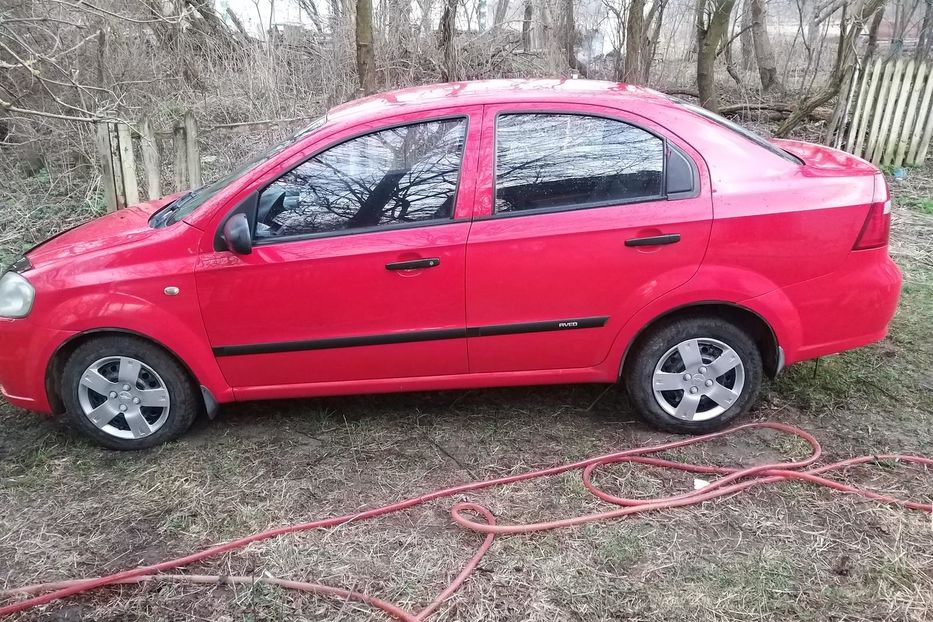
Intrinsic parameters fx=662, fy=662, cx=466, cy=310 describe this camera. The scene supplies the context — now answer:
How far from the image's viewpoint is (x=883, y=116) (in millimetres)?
8219

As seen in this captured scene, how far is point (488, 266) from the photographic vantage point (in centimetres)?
304

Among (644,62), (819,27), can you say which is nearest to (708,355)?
(644,62)

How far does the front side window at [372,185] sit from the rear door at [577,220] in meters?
0.18

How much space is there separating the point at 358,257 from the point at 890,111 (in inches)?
314

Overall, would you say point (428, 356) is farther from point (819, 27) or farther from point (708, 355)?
point (819, 27)

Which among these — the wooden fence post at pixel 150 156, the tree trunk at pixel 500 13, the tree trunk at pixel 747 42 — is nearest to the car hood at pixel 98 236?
the wooden fence post at pixel 150 156

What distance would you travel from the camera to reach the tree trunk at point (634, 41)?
30.5 ft

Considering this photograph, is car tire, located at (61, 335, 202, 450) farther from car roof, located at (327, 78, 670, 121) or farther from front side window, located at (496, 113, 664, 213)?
front side window, located at (496, 113, 664, 213)

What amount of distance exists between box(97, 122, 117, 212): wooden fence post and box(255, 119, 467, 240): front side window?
11.0 ft

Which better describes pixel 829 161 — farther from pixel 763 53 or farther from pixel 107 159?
pixel 763 53

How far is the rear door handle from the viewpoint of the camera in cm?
299

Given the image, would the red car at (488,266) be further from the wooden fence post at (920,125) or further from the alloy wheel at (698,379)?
the wooden fence post at (920,125)

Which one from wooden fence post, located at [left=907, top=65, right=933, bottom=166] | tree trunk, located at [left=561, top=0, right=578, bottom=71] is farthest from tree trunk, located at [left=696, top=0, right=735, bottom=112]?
wooden fence post, located at [left=907, top=65, right=933, bottom=166]

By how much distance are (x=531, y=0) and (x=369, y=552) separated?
10212 millimetres
